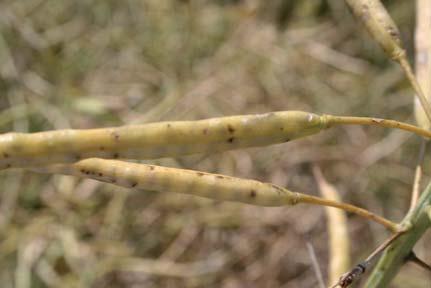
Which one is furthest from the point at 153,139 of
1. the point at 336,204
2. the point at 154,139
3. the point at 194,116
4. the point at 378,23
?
the point at 194,116

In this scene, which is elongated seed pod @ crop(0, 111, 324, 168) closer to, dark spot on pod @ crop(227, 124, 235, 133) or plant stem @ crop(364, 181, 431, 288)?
dark spot on pod @ crop(227, 124, 235, 133)

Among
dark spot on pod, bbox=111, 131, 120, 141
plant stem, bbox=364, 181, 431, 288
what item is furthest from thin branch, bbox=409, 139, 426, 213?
dark spot on pod, bbox=111, 131, 120, 141

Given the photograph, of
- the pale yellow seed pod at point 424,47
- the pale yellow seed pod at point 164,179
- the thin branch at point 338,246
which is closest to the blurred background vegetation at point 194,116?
the thin branch at point 338,246

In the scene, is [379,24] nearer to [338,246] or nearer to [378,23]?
[378,23]

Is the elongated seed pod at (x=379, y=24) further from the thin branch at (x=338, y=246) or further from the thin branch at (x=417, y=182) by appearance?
the thin branch at (x=338, y=246)

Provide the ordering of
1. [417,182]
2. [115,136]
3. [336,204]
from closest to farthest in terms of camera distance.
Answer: [115,136]
[336,204]
[417,182]
